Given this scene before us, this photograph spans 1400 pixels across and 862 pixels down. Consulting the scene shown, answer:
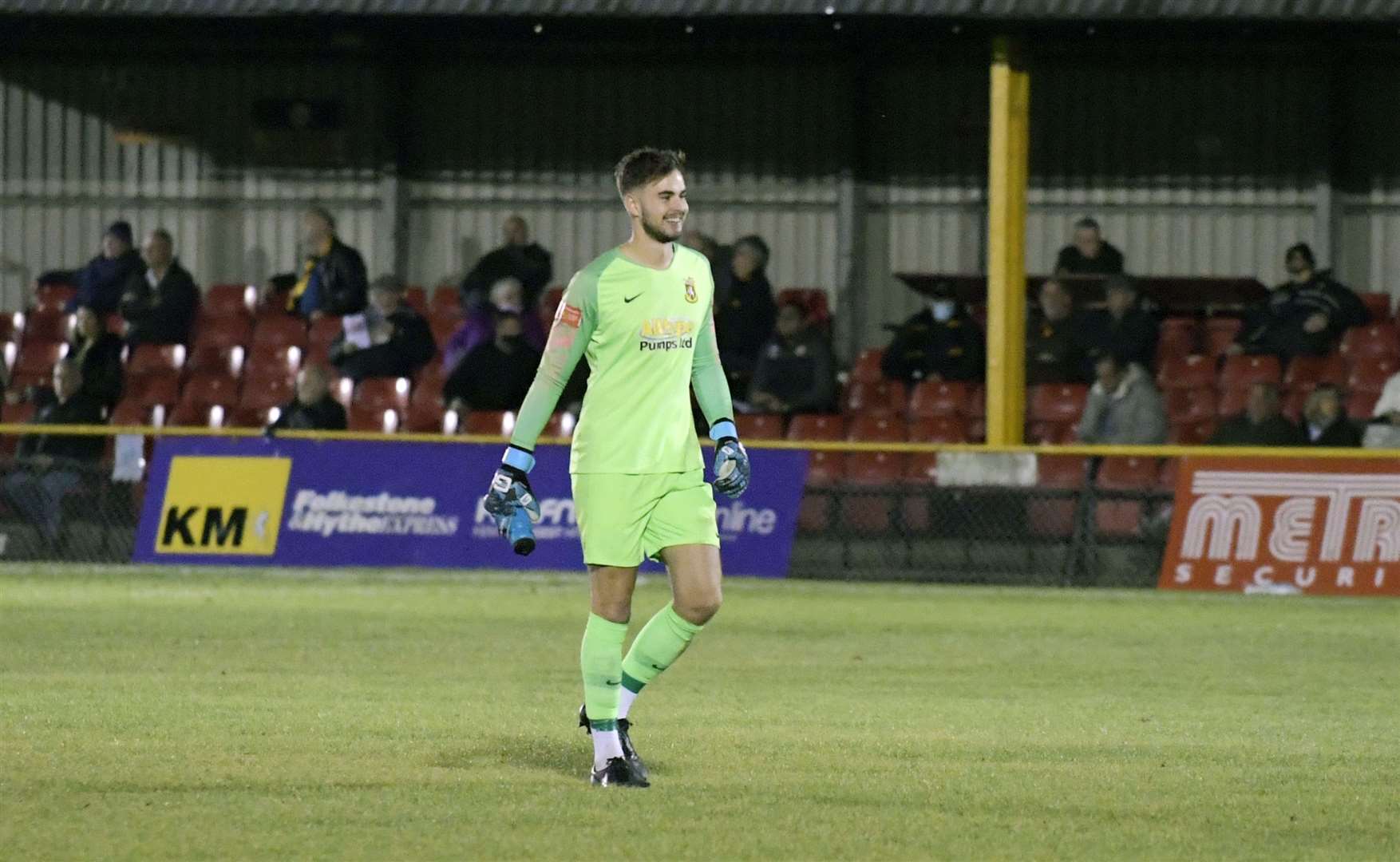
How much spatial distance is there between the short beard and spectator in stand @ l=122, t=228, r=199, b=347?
1548 cm

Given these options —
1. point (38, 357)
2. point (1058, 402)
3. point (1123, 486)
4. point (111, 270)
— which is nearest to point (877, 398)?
point (1058, 402)

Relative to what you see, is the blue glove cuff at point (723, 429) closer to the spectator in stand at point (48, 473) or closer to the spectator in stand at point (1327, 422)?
the spectator in stand at point (1327, 422)

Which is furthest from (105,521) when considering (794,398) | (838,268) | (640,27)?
(838,268)

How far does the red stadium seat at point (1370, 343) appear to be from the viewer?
2006 cm

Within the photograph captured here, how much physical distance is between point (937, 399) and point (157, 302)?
288 inches

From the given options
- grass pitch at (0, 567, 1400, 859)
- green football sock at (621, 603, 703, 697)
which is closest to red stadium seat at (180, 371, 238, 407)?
grass pitch at (0, 567, 1400, 859)

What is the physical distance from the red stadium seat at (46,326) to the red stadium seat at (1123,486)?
11.2 m

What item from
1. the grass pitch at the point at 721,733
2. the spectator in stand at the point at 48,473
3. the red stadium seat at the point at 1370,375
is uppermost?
the red stadium seat at the point at 1370,375

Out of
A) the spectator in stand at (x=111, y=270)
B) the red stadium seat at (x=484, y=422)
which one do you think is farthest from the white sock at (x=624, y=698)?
the spectator in stand at (x=111, y=270)

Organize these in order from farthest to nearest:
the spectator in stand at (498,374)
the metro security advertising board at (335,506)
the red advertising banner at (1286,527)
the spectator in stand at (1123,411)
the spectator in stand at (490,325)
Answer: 1. the spectator in stand at (490,325)
2. the spectator in stand at (498,374)
3. the spectator in stand at (1123,411)
4. the metro security advertising board at (335,506)
5. the red advertising banner at (1286,527)

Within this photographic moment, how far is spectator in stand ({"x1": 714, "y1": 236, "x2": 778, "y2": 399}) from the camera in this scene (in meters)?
20.8

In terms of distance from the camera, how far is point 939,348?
815 inches

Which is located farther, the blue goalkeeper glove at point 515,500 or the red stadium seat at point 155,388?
the red stadium seat at point 155,388

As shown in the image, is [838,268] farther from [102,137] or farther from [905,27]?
[102,137]
